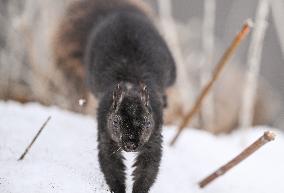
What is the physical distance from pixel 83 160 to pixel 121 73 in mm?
672

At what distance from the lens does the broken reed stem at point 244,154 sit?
7.82 feet

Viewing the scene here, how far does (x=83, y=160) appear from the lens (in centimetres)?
263

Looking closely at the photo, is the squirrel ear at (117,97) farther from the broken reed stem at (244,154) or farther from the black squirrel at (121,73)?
the broken reed stem at (244,154)

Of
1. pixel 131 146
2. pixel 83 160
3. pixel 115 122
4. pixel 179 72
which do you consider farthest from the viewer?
pixel 179 72

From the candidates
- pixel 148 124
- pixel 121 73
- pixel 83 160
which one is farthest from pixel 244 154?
pixel 121 73

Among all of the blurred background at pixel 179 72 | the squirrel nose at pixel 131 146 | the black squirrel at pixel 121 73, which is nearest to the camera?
the squirrel nose at pixel 131 146

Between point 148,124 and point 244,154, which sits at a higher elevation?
point 148,124

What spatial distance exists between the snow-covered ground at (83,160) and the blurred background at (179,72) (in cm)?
45

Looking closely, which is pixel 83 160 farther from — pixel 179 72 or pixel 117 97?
pixel 179 72

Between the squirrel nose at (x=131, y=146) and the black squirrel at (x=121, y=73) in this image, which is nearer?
the squirrel nose at (x=131, y=146)

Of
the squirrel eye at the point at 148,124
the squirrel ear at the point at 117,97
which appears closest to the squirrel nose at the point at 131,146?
the squirrel eye at the point at 148,124

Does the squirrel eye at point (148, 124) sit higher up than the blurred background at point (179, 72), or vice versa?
the squirrel eye at point (148, 124)

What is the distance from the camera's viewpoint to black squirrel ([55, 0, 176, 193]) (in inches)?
90.8

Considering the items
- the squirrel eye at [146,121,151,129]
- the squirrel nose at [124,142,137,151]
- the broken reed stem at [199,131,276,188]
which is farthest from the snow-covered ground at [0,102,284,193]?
the squirrel eye at [146,121,151,129]
